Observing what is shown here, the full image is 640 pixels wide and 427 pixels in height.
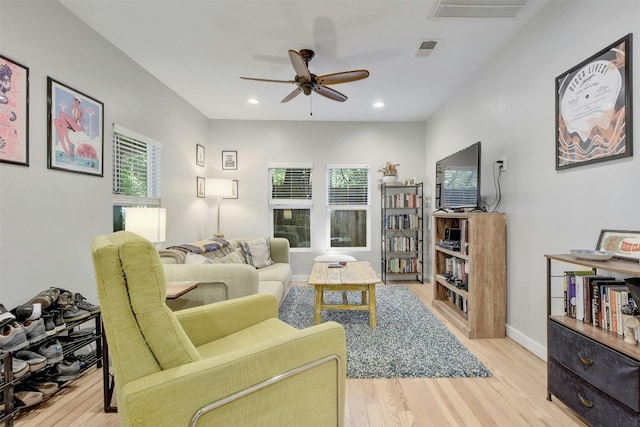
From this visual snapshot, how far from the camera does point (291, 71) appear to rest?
3.01 metres

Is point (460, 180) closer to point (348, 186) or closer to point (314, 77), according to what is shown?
point (314, 77)

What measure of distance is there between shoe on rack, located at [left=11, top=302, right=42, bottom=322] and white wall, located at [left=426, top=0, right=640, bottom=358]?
3.35 m

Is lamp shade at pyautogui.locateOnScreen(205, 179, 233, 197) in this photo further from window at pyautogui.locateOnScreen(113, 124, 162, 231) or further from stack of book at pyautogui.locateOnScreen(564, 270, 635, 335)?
stack of book at pyautogui.locateOnScreen(564, 270, 635, 335)

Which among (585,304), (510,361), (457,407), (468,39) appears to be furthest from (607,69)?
(457,407)

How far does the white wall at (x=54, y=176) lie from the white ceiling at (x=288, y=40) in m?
0.23

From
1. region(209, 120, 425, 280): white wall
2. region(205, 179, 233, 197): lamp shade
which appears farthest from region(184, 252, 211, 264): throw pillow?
region(209, 120, 425, 280): white wall

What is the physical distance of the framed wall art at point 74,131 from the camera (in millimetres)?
1955

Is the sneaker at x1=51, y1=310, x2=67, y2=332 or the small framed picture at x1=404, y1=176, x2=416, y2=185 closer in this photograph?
the sneaker at x1=51, y1=310, x2=67, y2=332

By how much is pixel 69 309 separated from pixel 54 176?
Result: 942 mm

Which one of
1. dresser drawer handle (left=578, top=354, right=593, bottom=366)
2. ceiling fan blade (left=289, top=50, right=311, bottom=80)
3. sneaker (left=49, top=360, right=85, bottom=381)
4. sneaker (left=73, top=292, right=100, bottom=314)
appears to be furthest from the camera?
ceiling fan blade (left=289, top=50, right=311, bottom=80)

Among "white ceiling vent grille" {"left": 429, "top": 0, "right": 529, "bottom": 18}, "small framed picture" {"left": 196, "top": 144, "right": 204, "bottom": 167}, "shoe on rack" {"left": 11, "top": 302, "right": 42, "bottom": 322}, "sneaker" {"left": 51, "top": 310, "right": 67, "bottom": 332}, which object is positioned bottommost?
"sneaker" {"left": 51, "top": 310, "right": 67, "bottom": 332}

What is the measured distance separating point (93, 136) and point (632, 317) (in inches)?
145

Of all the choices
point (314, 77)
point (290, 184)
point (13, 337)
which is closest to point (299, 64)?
point (314, 77)

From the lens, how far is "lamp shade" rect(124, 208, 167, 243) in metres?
2.07
